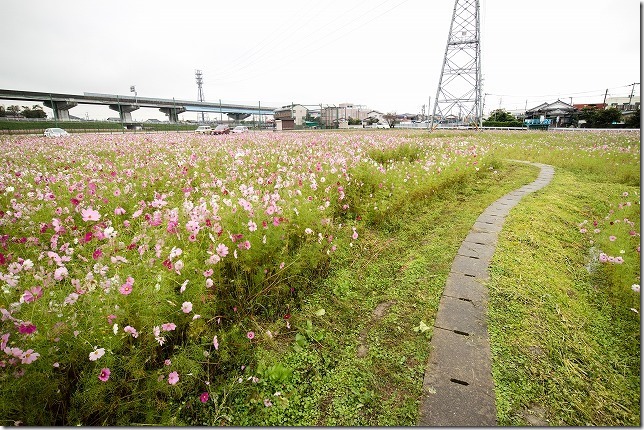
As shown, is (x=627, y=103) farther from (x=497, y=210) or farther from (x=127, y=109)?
(x=127, y=109)

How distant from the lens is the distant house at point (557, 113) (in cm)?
3891

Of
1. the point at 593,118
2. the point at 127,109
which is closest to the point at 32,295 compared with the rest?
the point at 593,118

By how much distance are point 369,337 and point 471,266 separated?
1.58m

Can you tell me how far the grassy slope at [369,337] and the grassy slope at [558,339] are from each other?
21.3 inches

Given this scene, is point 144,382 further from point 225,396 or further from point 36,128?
point 36,128

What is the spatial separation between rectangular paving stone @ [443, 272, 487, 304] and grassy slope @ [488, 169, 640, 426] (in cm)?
10

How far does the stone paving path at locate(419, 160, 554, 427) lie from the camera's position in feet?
5.91

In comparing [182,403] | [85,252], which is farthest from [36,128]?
[182,403]

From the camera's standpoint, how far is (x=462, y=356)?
7.20 ft

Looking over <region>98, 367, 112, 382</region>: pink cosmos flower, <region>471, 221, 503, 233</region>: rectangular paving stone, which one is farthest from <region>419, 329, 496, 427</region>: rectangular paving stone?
<region>471, 221, 503, 233</region>: rectangular paving stone

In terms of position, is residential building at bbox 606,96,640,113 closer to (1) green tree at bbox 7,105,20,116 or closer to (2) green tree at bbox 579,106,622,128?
(2) green tree at bbox 579,106,622,128

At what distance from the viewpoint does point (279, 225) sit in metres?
3.04

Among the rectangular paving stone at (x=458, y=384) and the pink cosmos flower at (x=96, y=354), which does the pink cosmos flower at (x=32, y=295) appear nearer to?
the pink cosmos flower at (x=96, y=354)

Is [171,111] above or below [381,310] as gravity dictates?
above
